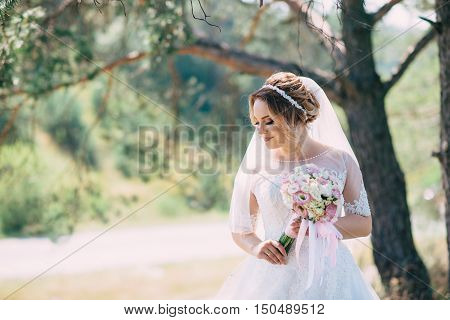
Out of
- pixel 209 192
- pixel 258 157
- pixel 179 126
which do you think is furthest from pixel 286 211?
pixel 209 192

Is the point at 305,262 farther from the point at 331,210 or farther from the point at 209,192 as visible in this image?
the point at 209,192

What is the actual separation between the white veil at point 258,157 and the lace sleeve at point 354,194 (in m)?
0.11

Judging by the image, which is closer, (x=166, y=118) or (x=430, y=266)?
(x=430, y=266)

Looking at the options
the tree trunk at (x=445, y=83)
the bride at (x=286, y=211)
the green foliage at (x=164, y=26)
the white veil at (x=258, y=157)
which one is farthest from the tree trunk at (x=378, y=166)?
the bride at (x=286, y=211)

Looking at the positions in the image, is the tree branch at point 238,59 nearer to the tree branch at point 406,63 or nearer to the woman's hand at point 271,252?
the tree branch at point 406,63

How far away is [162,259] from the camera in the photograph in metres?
13.4

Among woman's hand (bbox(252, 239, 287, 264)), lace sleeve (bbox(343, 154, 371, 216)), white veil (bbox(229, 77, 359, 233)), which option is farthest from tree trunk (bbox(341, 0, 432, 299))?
woman's hand (bbox(252, 239, 287, 264))

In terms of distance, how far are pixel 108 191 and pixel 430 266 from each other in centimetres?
1203

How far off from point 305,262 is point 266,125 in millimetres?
688

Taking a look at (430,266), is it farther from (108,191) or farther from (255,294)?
(108,191)

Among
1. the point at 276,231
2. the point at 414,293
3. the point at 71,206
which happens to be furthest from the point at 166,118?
the point at 276,231

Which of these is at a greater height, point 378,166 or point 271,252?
point 378,166

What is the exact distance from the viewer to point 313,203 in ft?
9.96

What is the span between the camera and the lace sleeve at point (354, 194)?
3199 millimetres
